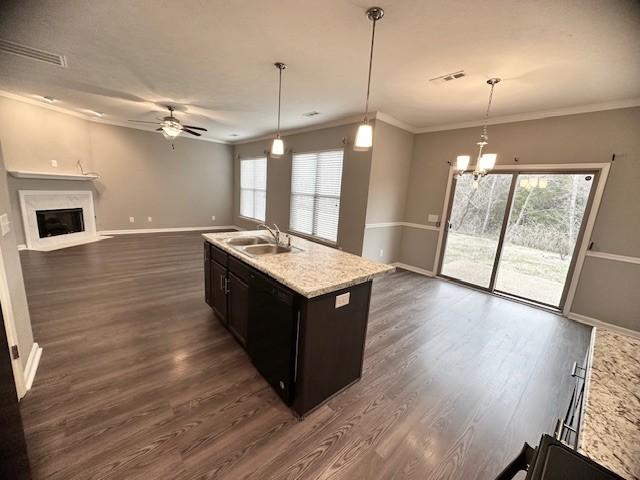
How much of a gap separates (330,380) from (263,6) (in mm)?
2800

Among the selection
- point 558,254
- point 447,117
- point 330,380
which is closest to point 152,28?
point 330,380

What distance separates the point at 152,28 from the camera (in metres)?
2.19

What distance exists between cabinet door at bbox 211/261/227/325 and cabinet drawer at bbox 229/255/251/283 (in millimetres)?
172

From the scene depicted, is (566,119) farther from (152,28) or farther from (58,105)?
(58,105)

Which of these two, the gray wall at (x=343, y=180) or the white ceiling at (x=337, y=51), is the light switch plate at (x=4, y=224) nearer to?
the white ceiling at (x=337, y=51)

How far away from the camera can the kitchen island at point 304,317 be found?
63.5 inches

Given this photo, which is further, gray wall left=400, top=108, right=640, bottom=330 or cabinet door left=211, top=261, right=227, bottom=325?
gray wall left=400, top=108, right=640, bottom=330

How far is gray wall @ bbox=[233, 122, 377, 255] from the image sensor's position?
4406mm

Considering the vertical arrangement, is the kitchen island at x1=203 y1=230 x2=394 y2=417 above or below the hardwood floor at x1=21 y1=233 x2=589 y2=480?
above

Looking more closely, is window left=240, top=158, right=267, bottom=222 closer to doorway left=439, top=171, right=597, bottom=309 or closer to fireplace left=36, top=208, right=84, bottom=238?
fireplace left=36, top=208, right=84, bottom=238

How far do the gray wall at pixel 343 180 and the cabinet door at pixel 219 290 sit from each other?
254 cm

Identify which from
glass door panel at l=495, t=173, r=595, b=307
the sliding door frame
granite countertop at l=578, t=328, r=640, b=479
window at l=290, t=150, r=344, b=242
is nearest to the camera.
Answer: granite countertop at l=578, t=328, r=640, b=479

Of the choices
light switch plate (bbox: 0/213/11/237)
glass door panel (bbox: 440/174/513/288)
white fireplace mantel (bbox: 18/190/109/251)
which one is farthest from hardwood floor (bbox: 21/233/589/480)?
white fireplace mantel (bbox: 18/190/109/251)

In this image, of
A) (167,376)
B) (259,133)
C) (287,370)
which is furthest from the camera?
(259,133)
